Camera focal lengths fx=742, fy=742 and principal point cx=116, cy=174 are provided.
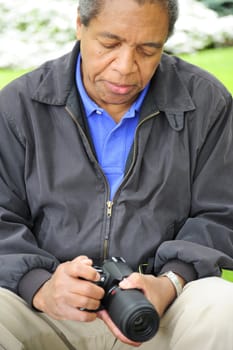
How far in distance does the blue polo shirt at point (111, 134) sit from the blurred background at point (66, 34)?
1.00 metres

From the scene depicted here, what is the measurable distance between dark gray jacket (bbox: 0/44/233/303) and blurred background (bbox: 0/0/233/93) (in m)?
1.01

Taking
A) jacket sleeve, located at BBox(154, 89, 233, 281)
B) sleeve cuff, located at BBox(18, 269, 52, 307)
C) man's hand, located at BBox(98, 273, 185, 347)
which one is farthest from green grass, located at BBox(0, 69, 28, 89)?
man's hand, located at BBox(98, 273, 185, 347)

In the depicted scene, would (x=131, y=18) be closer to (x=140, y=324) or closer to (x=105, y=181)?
(x=105, y=181)

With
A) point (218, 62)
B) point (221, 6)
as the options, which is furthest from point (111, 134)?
point (221, 6)

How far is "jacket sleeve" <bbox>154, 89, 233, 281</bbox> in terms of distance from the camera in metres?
1.97

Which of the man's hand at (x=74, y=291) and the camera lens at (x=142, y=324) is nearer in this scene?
the camera lens at (x=142, y=324)

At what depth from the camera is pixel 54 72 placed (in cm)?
203

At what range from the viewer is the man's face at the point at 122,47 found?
181 centimetres

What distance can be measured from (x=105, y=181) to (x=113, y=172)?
0.05 metres

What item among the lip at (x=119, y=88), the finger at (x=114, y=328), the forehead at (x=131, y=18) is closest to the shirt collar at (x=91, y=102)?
the lip at (x=119, y=88)

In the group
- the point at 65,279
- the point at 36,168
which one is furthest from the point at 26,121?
the point at 65,279

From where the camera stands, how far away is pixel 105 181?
1947 mm

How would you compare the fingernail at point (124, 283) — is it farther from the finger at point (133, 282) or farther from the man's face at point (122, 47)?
the man's face at point (122, 47)

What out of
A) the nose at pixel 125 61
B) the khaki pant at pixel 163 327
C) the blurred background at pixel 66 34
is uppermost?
the nose at pixel 125 61
